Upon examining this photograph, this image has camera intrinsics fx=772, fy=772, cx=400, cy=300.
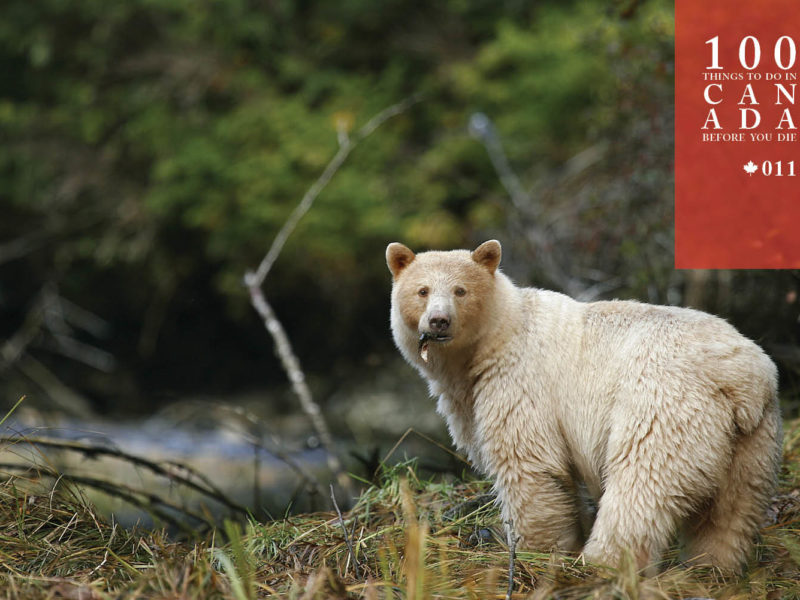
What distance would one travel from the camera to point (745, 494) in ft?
10.8

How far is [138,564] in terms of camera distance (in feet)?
10.2

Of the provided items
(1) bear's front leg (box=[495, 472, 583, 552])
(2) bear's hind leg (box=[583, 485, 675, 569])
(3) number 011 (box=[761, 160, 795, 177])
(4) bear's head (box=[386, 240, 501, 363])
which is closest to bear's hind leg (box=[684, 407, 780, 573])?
(2) bear's hind leg (box=[583, 485, 675, 569])

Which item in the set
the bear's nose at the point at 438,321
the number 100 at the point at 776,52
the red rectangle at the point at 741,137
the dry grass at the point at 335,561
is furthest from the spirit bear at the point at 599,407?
the number 100 at the point at 776,52

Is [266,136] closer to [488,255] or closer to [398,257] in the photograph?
[398,257]

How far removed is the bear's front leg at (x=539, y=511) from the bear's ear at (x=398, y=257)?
1152 mm

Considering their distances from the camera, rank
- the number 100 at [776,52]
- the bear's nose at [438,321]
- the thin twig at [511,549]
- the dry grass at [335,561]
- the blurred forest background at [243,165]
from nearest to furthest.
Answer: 1. the dry grass at [335,561]
2. the thin twig at [511,549]
3. the bear's nose at [438,321]
4. the number 100 at [776,52]
5. the blurred forest background at [243,165]

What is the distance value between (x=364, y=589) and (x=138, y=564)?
0.96 meters

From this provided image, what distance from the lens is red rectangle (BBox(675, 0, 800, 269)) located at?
16.9 ft

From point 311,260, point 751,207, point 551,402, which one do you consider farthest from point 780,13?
point 311,260

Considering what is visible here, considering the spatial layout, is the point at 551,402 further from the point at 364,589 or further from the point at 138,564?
the point at 138,564

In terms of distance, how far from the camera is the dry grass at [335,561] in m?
2.64

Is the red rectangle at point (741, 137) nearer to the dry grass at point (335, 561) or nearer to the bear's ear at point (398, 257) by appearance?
the dry grass at point (335, 561)

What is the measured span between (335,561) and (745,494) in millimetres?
1770

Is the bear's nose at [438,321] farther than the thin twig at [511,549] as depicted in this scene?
Yes
